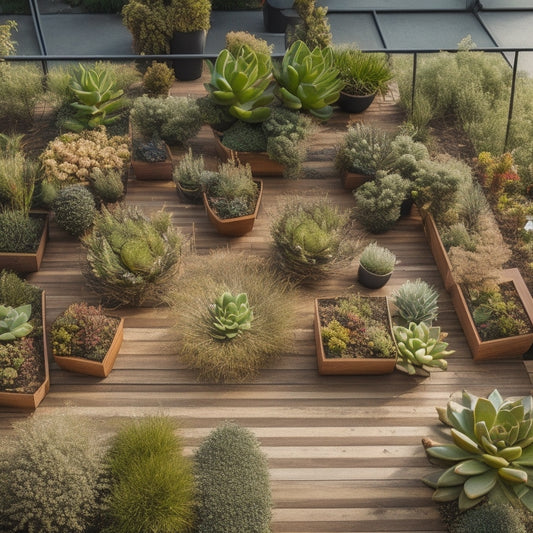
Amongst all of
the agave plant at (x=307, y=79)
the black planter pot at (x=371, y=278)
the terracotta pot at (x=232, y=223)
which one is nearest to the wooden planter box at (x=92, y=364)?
the terracotta pot at (x=232, y=223)

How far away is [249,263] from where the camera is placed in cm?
688

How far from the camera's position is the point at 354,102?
8961mm

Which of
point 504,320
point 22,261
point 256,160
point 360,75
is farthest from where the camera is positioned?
point 360,75

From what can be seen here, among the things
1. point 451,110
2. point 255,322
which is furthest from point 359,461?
point 451,110

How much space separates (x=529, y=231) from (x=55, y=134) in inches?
217

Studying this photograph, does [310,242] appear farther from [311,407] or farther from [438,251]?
[311,407]

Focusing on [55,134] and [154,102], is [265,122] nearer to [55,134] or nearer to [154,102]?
[154,102]

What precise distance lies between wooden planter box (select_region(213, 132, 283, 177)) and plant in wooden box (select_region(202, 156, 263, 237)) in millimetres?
411

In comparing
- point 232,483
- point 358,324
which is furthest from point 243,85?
point 232,483

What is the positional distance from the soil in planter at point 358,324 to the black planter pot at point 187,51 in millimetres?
4592

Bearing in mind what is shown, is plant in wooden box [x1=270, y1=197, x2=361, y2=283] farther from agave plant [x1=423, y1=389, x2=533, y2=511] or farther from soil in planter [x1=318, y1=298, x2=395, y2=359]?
agave plant [x1=423, y1=389, x2=533, y2=511]

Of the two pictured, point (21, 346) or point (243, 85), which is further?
point (243, 85)

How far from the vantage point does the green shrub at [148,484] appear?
4.78 meters

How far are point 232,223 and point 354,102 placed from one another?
273 centimetres
